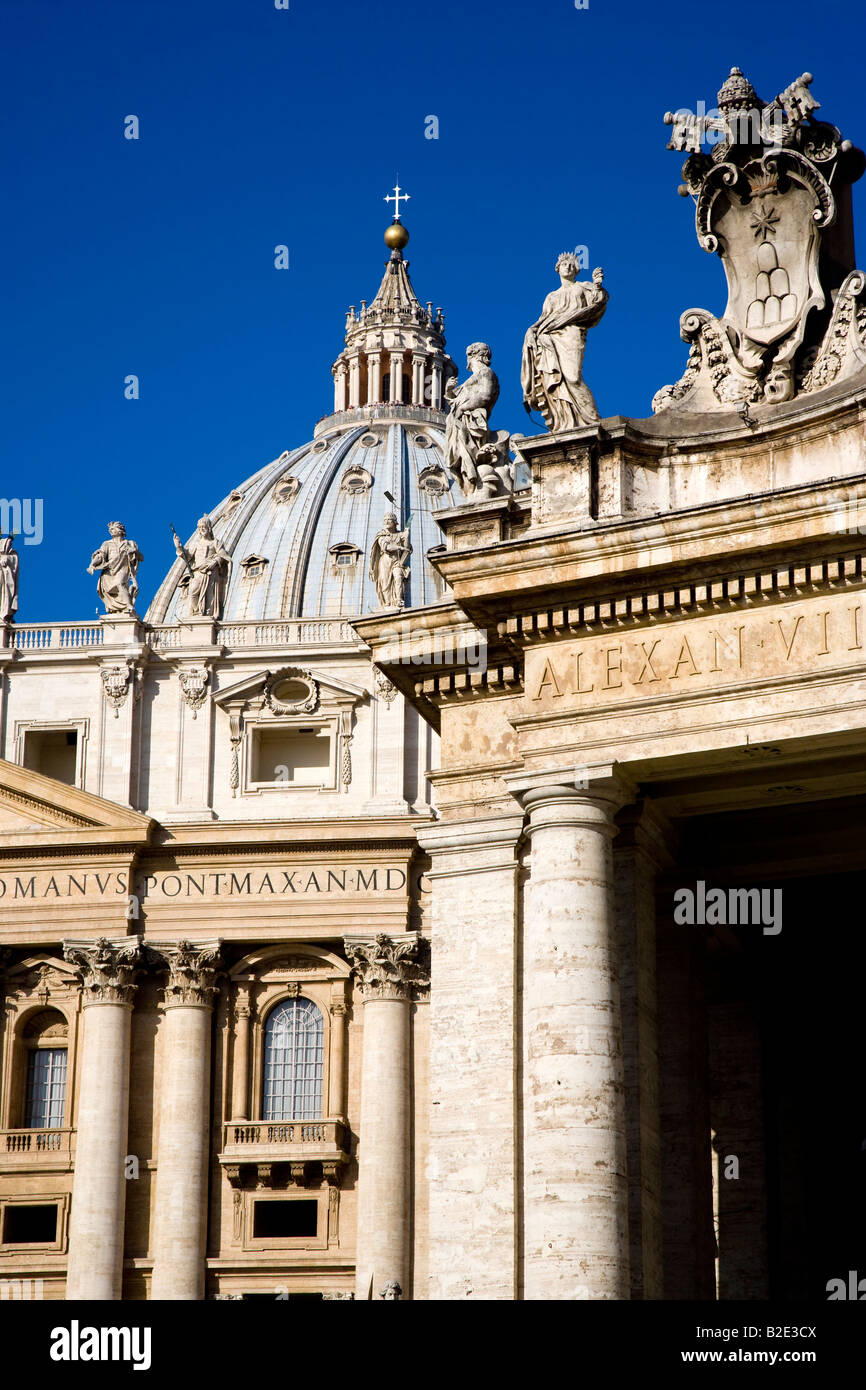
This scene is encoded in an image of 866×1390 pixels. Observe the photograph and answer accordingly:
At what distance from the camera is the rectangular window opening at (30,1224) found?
64812 millimetres

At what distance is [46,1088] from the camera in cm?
6681

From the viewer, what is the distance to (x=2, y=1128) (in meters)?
65.5

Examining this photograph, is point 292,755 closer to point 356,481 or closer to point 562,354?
point 562,354

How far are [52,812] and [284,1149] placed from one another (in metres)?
12.1

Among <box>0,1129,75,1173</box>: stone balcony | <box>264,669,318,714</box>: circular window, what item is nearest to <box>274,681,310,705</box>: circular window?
<box>264,669,318,714</box>: circular window

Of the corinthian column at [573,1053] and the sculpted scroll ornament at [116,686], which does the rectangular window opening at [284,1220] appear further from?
the corinthian column at [573,1053]

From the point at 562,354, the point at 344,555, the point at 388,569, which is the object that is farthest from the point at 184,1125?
the point at 344,555

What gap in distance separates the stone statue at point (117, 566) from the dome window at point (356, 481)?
5493cm
